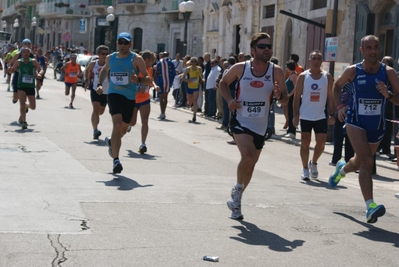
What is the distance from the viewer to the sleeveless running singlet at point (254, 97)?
27.1ft

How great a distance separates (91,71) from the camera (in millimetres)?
16328

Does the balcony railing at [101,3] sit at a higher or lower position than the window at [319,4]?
higher

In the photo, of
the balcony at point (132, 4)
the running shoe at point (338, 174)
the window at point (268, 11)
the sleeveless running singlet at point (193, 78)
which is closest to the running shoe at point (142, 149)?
the running shoe at point (338, 174)

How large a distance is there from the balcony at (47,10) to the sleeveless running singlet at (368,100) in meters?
70.4

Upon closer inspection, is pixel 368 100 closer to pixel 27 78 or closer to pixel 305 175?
pixel 305 175

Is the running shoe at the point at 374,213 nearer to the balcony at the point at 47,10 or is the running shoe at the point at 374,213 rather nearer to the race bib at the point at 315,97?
the race bib at the point at 315,97

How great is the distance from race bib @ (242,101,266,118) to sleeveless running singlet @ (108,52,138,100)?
3.29 m

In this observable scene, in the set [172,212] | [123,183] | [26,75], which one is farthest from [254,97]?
[26,75]

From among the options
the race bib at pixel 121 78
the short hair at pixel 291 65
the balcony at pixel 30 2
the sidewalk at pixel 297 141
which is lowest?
the sidewalk at pixel 297 141

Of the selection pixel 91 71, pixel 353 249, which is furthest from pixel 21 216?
pixel 91 71

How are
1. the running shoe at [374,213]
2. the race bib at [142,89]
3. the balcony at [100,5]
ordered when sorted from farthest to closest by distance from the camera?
the balcony at [100,5]
the race bib at [142,89]
the running shoe at [374,213]

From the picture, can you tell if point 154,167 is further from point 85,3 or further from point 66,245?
point 85,3

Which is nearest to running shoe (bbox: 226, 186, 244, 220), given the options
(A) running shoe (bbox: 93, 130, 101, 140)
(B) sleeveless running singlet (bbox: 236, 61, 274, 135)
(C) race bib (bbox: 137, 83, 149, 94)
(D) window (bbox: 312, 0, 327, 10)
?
(B) sleeveless running singlet (bbox: 236, 61, 274, 135)

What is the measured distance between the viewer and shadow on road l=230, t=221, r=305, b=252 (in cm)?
698
